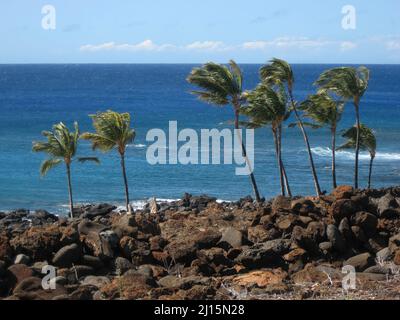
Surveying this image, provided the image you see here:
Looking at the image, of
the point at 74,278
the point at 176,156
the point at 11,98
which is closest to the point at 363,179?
the point at 176,156

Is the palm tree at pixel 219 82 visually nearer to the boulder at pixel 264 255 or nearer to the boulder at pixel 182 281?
the boulder at pixel 264 255

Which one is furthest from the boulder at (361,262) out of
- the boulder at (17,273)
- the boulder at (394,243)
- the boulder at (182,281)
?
the boulder at (17,273)

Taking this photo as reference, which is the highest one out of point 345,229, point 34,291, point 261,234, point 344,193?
point 344,193

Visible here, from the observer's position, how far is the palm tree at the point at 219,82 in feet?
100

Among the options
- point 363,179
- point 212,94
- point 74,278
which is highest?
point 212,94

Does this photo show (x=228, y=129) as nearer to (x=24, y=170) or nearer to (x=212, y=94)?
(x=24, y=170)

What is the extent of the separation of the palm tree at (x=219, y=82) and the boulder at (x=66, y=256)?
45.1 ft

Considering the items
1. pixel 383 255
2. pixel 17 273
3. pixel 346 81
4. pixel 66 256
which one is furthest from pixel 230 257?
pixel 346 81

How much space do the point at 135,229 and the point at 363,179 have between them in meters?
36.2

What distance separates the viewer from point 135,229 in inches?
774

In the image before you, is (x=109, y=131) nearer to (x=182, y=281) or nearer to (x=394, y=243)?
(x=394, y=243)

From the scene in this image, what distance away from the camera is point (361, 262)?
1817 centimetres

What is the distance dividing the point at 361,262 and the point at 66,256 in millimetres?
7334
